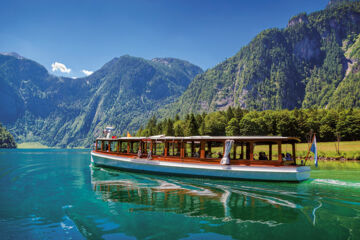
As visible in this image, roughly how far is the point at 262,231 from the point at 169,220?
13.5 feet

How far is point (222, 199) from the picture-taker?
1592 cm

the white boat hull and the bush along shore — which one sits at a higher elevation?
the bush along shore

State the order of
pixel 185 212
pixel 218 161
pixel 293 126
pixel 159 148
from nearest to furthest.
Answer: pixel 185 212, pixel 218 161, pixel 159 148, pixel 293 126

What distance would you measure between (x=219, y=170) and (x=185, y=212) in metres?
11.4

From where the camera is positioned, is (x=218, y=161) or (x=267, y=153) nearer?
(x=218, y=161)

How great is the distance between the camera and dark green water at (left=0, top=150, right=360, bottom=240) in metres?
10.0

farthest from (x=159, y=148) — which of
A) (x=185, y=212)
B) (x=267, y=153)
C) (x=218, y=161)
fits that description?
(x=267, y=153)

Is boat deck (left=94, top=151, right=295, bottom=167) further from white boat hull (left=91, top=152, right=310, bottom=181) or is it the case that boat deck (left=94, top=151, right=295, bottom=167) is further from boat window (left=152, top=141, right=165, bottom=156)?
boat window (left=152, top=141, right=165, bottom=156)

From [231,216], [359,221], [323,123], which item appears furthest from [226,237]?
[323,123]

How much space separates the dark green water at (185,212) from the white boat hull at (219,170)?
4.68ft

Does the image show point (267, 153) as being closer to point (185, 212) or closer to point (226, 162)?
point (226, 162)

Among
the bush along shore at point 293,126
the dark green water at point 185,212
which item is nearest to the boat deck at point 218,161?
the dark green water at point 185,212

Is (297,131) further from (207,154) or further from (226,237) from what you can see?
(226,237)

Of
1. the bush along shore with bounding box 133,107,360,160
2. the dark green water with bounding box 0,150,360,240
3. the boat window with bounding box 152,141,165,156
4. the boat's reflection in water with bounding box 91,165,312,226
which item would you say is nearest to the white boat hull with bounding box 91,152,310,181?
the boat's reflection in water with bounding box 91,165,312,226
